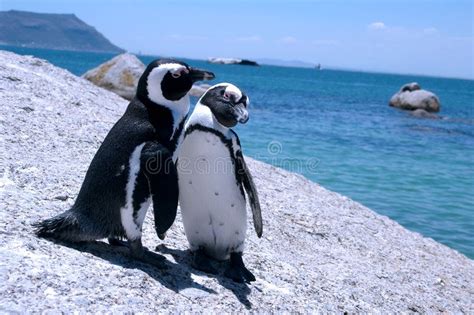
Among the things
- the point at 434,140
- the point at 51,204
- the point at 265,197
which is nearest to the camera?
the point at 51,204

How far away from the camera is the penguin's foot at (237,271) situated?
3719 millimetres

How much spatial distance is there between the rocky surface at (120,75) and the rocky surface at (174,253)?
5.13 meters

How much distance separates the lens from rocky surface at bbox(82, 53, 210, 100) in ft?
45.8

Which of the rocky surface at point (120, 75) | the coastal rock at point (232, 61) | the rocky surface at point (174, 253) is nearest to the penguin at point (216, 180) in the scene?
the rocky surface at point (174, 253)

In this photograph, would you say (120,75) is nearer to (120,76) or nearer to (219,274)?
(120,76)

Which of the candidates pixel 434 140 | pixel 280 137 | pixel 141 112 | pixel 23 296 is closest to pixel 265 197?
pixel 141 112

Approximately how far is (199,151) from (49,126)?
122 inches

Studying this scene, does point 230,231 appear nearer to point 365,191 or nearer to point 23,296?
point 23,296

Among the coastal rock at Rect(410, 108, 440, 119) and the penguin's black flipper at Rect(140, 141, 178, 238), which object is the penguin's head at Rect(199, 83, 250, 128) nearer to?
the penguin's black flipper at Rect(140, 141, 178, 238)

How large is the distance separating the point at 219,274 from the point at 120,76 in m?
11.3

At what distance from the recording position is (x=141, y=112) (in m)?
3.42

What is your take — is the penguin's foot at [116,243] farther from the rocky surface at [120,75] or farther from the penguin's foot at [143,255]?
the rocky surface at [120,75]

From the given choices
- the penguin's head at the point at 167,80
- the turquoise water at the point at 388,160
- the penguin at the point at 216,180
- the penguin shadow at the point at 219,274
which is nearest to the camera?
the penguin's head at the point at 167,80

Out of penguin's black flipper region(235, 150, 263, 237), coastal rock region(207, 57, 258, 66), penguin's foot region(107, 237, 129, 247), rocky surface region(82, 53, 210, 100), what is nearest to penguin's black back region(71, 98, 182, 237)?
penguin's foot region(107, 237, 129, 247)
